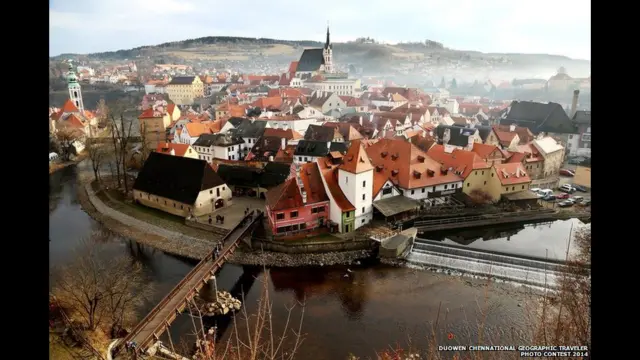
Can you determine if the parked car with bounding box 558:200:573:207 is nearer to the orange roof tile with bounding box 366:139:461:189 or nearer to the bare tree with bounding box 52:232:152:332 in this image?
the orange roof tile with bounding box 366:139:461:189

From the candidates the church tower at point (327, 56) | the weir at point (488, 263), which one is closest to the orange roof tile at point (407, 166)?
the weir at point (488, 263)

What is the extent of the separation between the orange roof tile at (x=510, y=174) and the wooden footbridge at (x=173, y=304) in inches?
497

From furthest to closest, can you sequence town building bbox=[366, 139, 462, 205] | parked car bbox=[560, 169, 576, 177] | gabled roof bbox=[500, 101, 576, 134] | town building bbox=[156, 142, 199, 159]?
gabled roof bbox=[500, 101, 576, 134] → parked car bbox=[560, 169, 576, 177] → town building bbox=[156, 142, 199, 159] → town building bbox=[366, 139, 462, 205]

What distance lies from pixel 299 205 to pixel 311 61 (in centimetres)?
5843

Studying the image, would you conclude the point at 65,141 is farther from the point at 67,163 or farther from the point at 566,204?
the point at 566,204

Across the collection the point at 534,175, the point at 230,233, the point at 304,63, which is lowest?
the point at 230,233

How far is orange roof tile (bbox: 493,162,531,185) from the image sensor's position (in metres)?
20.0

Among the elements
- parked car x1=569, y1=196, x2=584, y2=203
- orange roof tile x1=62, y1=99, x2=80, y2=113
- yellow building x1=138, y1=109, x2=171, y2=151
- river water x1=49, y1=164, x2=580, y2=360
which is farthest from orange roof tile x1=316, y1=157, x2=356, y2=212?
orange roof tile x1=62, y1=99, x2=80, y2=113

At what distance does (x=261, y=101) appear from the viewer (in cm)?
4388

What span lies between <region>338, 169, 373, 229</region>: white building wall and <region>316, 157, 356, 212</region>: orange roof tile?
178mm

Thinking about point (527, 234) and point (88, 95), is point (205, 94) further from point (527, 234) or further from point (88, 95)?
point (527, 234)

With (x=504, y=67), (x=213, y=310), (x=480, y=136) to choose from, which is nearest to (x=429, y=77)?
(x=504, y=67)
